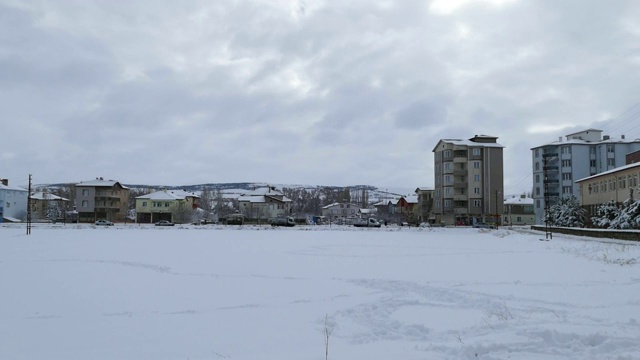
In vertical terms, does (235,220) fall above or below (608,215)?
below

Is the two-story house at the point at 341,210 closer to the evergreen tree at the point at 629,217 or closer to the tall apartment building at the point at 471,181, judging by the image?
the tall apartment building at the point at 471,181

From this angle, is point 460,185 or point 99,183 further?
point 99,183

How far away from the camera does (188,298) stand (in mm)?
13984

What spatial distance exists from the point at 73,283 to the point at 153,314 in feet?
21.4

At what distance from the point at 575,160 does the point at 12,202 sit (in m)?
123

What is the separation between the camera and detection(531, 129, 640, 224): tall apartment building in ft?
315

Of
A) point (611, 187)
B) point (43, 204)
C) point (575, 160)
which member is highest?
point (575, 160)

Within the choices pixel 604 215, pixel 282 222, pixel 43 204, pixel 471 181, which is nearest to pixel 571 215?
pixel 604 215

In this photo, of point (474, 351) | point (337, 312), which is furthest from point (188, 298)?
point (474, 351)

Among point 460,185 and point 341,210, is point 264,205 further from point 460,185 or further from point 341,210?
point 460,185

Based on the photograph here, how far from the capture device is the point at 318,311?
40.4 feet

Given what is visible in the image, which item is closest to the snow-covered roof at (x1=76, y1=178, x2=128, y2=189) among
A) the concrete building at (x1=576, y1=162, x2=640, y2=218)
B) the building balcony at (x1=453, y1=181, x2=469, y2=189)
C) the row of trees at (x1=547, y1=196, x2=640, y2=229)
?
the building balcony at (x1=453, y1=181, x2=469, y2=189)

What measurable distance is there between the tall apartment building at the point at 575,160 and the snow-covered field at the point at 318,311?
84989 millimetres

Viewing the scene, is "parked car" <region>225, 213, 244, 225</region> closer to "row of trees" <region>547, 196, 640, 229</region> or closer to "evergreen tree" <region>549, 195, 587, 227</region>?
"row of trees" <region>547, 196, 640, 229</region>
